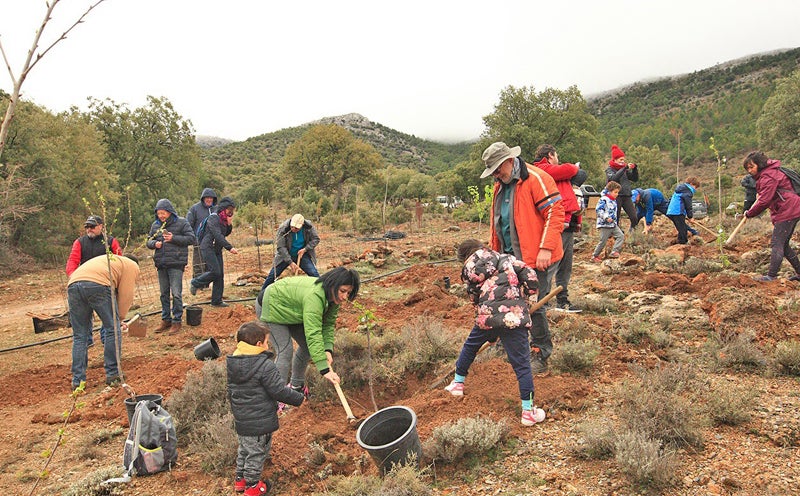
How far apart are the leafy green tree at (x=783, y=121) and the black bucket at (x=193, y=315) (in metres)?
29.1

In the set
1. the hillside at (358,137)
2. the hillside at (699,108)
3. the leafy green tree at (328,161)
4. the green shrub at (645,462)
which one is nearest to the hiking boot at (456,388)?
the green shrub at (645,462)

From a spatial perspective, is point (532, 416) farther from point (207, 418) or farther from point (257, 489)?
point (207, 418)

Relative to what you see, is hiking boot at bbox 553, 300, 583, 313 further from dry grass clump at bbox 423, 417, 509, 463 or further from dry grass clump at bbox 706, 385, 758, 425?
dry grass clump at bbox 423, 417, 509, 463

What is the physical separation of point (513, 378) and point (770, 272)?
4425 millimetres

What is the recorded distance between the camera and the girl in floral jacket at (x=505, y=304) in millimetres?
3389

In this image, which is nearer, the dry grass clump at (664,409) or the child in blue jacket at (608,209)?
the dry grass clump at (664,409)

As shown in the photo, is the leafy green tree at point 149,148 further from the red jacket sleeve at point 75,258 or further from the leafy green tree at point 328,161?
the red jacket sleeve at point 75,258

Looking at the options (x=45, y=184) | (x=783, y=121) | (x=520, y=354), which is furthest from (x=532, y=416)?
(x=783, y=121)

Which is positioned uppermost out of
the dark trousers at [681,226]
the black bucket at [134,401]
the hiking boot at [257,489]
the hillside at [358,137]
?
the hillside at [358,137]

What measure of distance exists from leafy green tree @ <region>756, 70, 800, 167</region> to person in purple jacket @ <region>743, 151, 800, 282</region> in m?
24.1

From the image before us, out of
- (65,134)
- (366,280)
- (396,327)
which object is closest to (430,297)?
(396,327)

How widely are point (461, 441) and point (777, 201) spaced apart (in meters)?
5.42

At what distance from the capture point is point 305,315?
363cm

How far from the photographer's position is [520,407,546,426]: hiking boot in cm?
341
